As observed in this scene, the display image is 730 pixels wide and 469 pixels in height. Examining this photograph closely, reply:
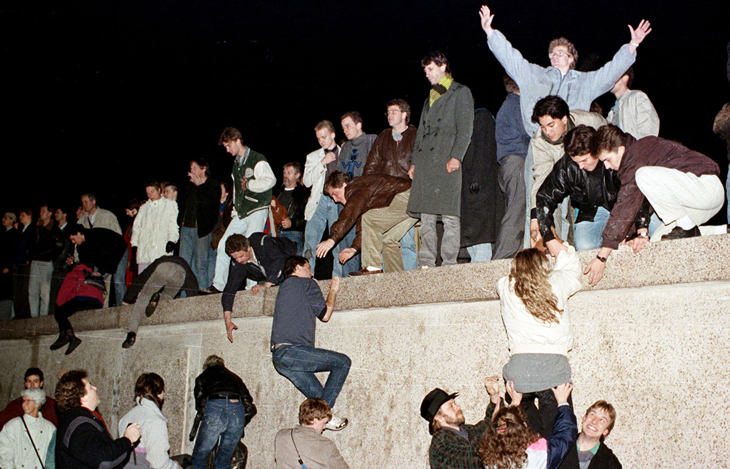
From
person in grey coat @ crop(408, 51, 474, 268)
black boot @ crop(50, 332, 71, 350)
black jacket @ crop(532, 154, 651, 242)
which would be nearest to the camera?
black jacket @ crop(532, 154, 651, 242)

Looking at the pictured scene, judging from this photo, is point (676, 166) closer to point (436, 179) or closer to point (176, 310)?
point (436, 179)

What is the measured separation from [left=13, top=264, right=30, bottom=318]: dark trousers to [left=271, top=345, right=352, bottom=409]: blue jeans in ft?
23.7

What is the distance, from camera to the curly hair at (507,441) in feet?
13.7

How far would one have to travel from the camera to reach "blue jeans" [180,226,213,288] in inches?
385

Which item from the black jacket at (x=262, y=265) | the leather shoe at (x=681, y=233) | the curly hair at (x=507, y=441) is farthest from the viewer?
the black jacket at (x=262, y=265)

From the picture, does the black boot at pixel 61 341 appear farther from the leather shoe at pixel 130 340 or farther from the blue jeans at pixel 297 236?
the blue jeans at pixel 297 236

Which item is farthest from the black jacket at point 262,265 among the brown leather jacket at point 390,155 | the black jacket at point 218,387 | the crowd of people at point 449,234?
the brown leather jacket at point 390,155

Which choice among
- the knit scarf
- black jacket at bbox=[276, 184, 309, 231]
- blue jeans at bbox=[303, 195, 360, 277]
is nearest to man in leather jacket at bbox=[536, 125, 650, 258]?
the knit scarf

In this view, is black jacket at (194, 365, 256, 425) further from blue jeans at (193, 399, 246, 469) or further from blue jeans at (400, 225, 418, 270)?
blue jeans at (400, 225, 418, 270)

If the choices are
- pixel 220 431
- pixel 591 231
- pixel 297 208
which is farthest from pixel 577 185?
pixel 297 208

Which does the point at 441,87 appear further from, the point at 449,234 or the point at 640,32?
the point at 640,32

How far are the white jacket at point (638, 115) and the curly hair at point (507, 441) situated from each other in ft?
9.79

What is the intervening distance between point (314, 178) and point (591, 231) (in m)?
3.65

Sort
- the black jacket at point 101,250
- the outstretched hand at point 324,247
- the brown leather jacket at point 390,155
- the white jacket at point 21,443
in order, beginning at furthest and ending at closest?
the black jacket at point 101,250, the brown leather jacket at point 390,155, the white jacket at point 21,443, the outstretched hand at point 324,247
